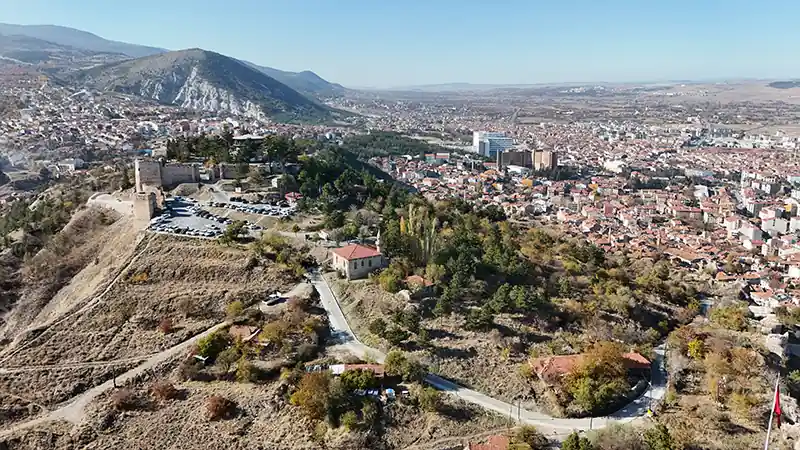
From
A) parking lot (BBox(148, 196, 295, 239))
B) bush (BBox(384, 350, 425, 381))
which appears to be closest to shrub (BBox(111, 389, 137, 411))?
bush (BBox(384, 350, 425, 381))

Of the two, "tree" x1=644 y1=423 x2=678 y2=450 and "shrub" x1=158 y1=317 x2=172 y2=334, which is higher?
"shrub" x1=158 y1=317 x2=172 y2=334

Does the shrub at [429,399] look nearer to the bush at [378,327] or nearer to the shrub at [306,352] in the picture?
the bush at [378,327]

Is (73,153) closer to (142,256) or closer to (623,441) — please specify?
(142,256)

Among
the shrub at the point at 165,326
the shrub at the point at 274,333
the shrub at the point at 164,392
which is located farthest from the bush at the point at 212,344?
the shrub at the point at 165,326

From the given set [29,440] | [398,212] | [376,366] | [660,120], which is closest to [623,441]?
[376,366]

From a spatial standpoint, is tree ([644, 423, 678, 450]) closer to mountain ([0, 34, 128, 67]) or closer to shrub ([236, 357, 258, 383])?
shrub ([236, 357, 258, 383])

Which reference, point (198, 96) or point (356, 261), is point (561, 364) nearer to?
point (356, 261)

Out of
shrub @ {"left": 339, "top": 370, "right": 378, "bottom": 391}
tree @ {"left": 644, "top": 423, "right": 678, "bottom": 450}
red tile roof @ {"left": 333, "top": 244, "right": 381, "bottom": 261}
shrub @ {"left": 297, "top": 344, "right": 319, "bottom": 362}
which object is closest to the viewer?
tree @ {"left": 644, "top": 423, "right": 678, "bottom": 450}
